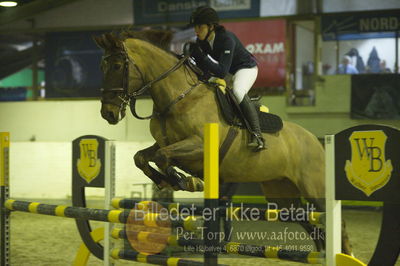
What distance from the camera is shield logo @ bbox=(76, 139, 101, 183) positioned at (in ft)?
11.9

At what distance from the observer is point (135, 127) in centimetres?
975

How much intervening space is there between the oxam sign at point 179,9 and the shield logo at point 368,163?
7.30 metres

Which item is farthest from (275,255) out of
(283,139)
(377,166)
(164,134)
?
(283,139)

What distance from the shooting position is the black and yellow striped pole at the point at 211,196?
221 cm

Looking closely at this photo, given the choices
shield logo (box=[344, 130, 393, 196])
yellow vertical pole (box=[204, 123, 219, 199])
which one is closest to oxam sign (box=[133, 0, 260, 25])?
shield logo (box=[344, 130, 393, 196])

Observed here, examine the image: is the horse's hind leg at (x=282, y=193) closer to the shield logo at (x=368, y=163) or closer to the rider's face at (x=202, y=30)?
the rider's face at (x=202, y=30)

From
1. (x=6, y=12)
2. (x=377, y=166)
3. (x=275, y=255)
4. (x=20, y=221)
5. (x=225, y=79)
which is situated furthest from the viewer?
(x=6, y=12)

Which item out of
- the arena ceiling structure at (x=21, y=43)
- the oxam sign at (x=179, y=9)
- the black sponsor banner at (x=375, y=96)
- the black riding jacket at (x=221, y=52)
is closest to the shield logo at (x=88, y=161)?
the black riding jacket at (x=221, y=52)

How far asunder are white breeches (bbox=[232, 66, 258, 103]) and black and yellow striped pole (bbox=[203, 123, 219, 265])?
1612 millimetres

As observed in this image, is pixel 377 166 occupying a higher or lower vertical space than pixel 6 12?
lower

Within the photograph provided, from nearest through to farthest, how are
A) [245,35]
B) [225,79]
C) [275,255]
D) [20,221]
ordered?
1. [275,255]
2. [225,79]
3. [20,221]
4. [245,35]

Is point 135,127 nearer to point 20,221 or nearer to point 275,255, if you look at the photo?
point 20,221

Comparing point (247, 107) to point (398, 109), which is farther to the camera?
point (398, 109)

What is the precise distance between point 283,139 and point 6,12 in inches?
302
